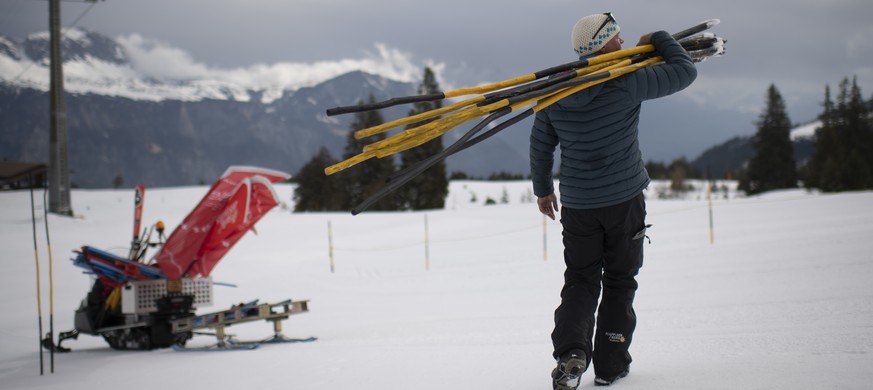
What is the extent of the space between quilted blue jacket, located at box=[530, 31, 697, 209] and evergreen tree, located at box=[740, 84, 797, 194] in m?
64.2

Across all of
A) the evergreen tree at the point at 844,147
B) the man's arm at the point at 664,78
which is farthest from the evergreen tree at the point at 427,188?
the man's arm at the point at 664,78

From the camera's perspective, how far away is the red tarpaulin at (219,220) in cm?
748

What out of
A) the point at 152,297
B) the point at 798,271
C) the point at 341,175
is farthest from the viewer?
the point at 341,175

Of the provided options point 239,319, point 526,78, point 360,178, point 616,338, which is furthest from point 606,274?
point 360,178

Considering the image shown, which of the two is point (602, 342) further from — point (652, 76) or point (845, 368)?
point (652, 76)

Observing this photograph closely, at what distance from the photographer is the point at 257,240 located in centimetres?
2178

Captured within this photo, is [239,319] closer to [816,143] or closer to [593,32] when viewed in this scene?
[593,32]

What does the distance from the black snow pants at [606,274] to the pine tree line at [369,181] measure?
38.2 metres

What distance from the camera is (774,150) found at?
6047 centimetres

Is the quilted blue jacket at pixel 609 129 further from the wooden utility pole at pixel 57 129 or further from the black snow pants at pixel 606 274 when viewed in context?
the wooden utility pole at pixel 57 129

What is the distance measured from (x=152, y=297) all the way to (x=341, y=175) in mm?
47215

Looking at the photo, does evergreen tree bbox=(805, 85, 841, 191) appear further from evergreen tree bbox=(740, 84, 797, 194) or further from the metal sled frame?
the metal sled frame

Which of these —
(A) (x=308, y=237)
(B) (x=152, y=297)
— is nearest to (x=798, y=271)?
(B) (x=152, y=297)

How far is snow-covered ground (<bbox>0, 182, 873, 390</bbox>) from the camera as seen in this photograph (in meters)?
3.88
